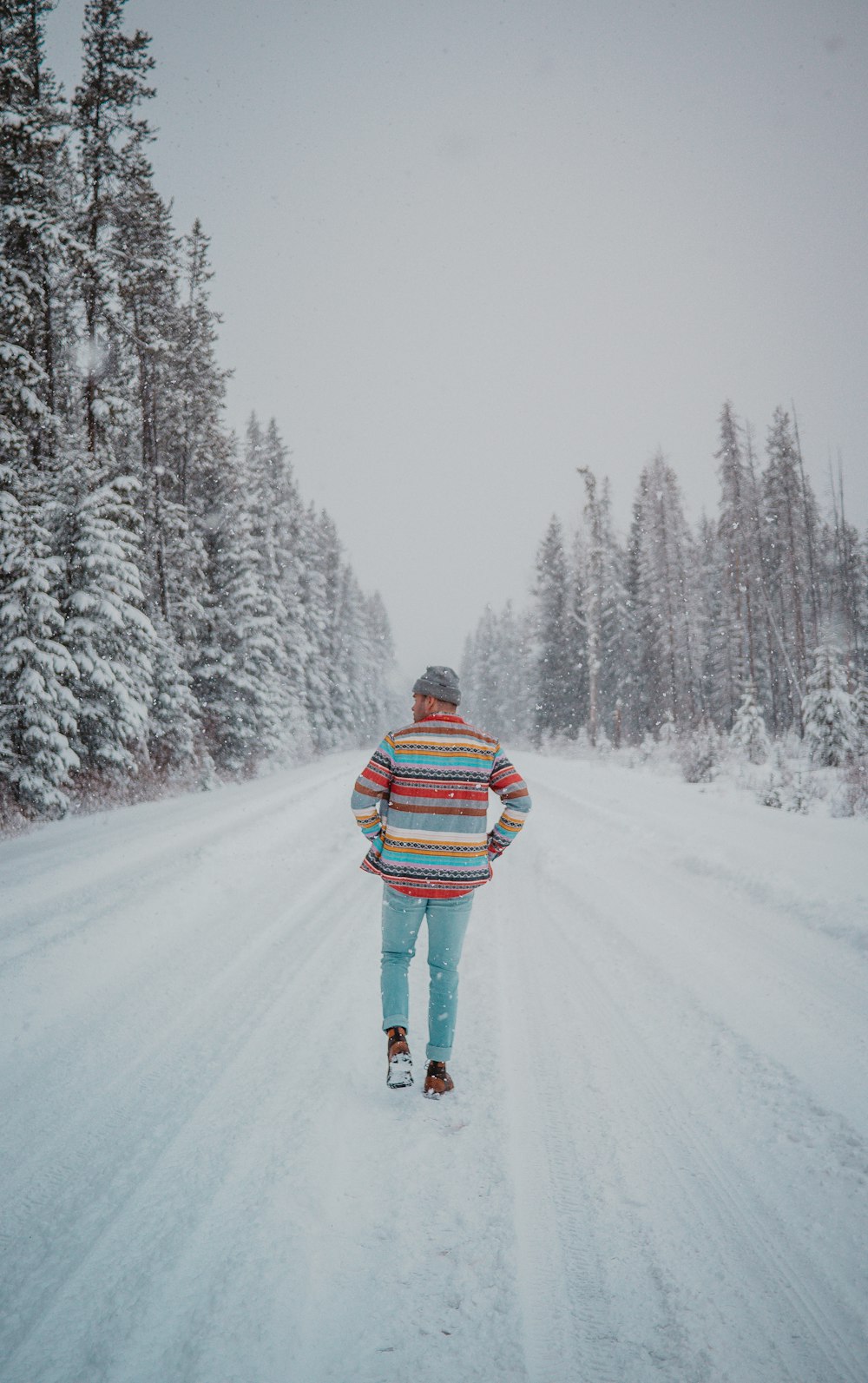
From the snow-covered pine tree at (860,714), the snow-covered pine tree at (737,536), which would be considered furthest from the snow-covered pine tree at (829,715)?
the snow-covered pine tree at (737,536)

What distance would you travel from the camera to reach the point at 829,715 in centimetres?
1639

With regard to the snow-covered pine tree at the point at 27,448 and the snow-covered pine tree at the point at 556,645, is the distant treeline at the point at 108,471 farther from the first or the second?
the snow-covered pine tree at the point at 556,645

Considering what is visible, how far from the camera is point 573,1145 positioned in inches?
111

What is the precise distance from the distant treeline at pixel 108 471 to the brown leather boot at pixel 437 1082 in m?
9.54

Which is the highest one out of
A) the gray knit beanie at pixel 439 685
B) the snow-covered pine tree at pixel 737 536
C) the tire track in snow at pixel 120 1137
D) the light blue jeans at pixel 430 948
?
the snow-covered pine tree at pixel 737 536

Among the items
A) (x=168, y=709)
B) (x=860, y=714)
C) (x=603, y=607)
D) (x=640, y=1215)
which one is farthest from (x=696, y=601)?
(x=640, y=1215)

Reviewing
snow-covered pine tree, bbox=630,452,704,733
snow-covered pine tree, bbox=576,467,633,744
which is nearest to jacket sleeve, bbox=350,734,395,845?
snow-covered pine tree, bbox=576,467,633,744

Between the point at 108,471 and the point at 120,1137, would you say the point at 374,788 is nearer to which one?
the point at 120,1137

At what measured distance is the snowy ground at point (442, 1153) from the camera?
6.34ft

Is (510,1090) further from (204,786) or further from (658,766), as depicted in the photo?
(658,766)

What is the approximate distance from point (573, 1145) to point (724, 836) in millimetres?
6556

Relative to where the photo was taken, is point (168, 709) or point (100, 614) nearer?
point (100, 614)

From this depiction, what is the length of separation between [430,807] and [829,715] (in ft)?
55.1

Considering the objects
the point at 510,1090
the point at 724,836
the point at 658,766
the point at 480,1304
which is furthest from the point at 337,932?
the point at 658,766
